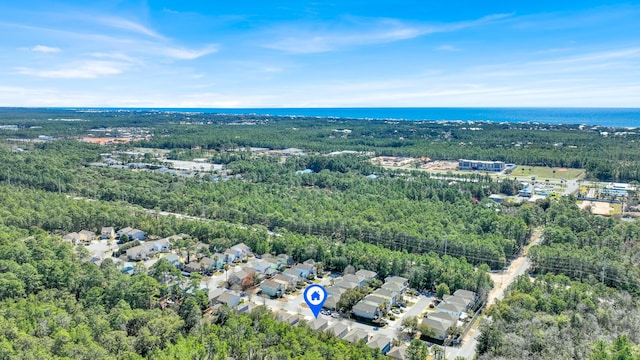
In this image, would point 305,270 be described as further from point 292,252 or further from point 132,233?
point 132,233

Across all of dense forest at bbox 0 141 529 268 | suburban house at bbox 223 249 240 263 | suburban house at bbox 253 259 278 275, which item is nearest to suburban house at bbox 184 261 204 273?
suburban house at bbox 223 249 240 263

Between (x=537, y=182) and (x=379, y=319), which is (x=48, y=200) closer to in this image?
(x=379, y=319)

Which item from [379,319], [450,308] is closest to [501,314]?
[450,308]

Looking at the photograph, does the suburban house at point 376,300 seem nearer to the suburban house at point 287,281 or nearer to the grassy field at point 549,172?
the suburban house at point 287,281

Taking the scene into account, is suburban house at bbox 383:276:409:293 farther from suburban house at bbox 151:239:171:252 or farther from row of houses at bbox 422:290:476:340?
suburban house at bbox 151:239:171:252

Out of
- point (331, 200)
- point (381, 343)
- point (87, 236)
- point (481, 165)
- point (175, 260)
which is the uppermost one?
point (331, 200)

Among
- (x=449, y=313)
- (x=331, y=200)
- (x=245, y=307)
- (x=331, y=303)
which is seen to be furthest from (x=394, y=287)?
(x=331, y=200)
